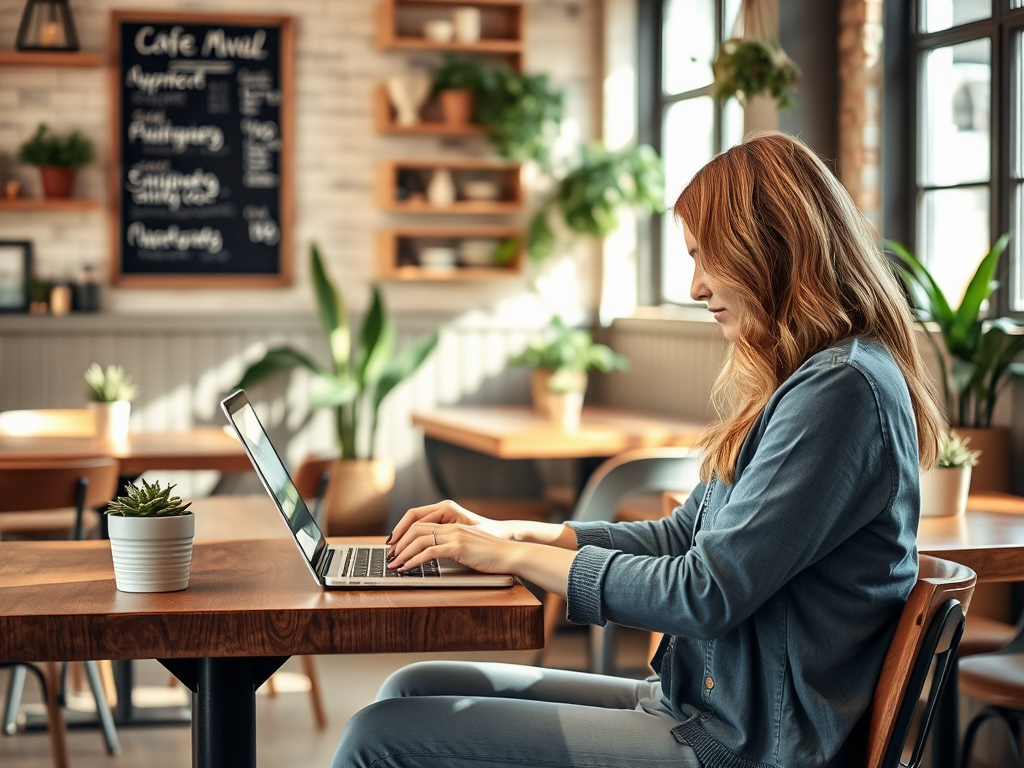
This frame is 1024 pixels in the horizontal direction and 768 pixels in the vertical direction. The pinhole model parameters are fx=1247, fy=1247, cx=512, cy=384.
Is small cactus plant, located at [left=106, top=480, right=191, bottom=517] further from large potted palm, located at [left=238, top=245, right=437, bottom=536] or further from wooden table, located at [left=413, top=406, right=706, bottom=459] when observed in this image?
large potted palm, located at [left=238, top=245, right=437, bottom=536]

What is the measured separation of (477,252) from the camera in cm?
558

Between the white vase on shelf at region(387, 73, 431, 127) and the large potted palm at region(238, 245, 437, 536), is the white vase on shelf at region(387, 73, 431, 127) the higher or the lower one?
the higher one

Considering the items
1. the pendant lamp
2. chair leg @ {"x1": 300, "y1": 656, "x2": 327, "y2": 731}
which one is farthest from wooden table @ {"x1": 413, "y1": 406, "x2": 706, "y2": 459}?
the pendant lamp

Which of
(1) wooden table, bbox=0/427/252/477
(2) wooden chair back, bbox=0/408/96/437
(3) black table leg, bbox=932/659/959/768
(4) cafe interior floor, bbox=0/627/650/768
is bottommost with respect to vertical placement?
(4) cafe interior floor, bbox=0/627/650/768

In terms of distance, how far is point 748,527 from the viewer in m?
1.47

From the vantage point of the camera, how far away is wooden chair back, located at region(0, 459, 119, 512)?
3096mm

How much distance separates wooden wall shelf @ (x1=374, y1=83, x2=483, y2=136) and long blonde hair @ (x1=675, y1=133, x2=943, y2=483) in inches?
152

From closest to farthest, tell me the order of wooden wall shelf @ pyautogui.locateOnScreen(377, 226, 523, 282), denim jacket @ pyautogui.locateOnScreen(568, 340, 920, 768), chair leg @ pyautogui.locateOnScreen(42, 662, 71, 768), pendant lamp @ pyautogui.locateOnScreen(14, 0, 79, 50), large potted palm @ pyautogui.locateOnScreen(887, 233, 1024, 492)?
denim jacket @ pyautogui.locateOnScreen(568, 340, 920, 768) → large potted palm @ pyautogui.locateOnScreen(887, 233, 1024, 492) → chair leg @ pyautogui.locateOnScreen(42, 662, 71, 768) → pendant lamp @ pyautogui.locateOnScreen(14, 0, 79, 50) → wooden wall shelf @ pyautogui.locateOnScreen(377, 226, 523, 282)

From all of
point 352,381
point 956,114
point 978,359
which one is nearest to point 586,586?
point 978,359

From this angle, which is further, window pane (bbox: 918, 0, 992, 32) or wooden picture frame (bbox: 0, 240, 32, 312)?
wooden picture frame (bbox: 0, 240, 32, 312)

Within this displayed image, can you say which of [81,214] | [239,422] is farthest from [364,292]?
[239,422]

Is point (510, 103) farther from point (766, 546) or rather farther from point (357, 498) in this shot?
point (766, 546)

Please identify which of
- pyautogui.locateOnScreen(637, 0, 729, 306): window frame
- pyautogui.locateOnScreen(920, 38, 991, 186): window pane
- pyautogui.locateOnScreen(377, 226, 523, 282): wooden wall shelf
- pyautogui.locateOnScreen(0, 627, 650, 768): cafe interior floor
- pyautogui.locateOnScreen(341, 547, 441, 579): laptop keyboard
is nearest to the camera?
pyautogui.locateOnScreen(341, 547, 441, 579): laptop keyboard

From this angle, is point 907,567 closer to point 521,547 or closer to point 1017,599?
point 521,547
